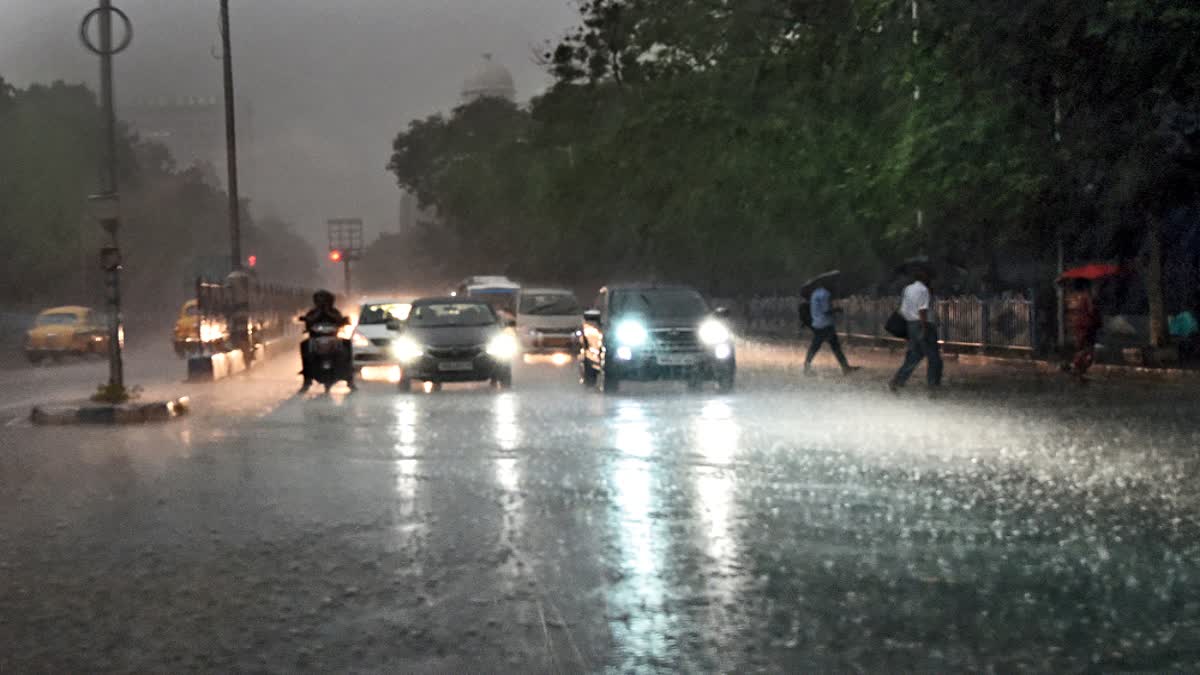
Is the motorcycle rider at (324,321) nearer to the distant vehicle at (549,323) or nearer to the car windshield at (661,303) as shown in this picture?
the car windshield at (661,303)

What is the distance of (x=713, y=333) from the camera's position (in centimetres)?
2689

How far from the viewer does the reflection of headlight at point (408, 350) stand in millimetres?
27953

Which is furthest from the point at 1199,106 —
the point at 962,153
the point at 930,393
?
the point at 930,393

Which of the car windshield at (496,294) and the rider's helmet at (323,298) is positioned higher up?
the car windshield at (496,294)

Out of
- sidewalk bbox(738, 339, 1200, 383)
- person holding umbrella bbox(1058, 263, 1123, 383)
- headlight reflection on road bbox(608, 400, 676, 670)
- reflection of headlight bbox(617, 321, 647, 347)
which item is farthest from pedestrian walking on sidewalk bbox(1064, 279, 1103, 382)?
headlight reflection on road bbox(608, 400, 676, 670)

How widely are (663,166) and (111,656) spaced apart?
58.6 meters

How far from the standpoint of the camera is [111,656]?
7.44m

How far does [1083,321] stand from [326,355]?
1196 cm

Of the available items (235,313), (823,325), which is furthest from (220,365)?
(823,325)

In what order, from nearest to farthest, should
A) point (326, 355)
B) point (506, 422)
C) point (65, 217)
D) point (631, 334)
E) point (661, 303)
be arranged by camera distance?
point (506, 422)
point (631, 334)
point (326, 355)
point (661, 303)
point (65, 217)

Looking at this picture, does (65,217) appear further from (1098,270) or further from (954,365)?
(954,365)

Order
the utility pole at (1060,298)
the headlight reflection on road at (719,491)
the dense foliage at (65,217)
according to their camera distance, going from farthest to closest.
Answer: the dense foliage at (65,217) → the utility pole at (1060,298) → the headlight reflection on road at (719,491)

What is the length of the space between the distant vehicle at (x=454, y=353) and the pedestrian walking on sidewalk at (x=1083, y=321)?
902cm

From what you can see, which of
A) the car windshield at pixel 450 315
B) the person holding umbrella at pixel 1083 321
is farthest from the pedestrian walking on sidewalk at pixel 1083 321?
the car windshield at pixel 450 315
